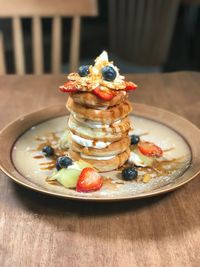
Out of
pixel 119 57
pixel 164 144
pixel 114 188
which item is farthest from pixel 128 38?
pixel 114 188

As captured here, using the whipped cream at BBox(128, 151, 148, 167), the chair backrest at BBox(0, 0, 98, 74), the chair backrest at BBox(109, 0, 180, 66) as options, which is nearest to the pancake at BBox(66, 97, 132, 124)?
the whipped cream at BBox(128, 151, 148, 167)

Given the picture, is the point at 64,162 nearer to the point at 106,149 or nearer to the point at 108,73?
the point at 106,149

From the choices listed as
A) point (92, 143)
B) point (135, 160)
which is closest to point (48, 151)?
point (92, 143)

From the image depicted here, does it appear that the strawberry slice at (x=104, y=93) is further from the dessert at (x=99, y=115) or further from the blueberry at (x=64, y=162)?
the blueberry at (x=64, y=162)

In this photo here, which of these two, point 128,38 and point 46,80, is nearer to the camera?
point 46,80

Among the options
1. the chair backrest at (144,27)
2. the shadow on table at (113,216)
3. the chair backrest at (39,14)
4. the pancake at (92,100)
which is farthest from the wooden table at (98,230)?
the chair backrest at (144,27)

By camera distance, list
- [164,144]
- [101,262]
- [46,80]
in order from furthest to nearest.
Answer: [46,80] < [164,144] < [101,262]

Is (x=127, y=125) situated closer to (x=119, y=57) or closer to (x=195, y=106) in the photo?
(x=195, y=106)
